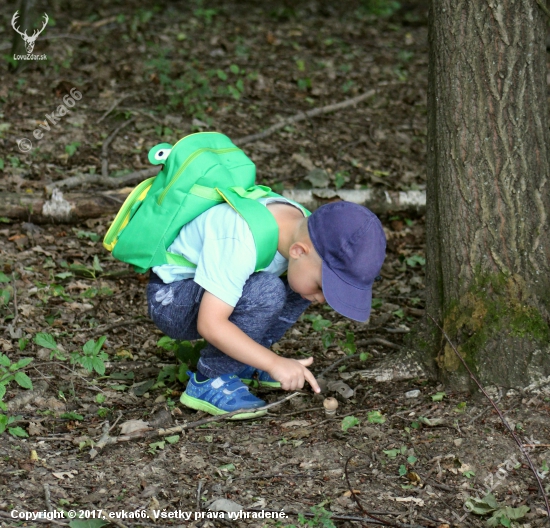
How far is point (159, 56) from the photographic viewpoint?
23.0ft

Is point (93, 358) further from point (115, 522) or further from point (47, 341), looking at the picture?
point (115, 522)

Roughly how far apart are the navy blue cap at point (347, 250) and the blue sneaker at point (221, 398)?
0.74m

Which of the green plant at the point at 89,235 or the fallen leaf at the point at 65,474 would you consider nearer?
the fallen leaf at the point at 65,474

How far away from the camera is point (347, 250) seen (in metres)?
2.58

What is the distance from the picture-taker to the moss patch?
302 centimetres

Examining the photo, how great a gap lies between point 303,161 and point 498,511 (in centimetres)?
362

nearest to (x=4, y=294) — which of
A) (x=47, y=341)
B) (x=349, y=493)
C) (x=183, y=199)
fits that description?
(x=47, y=341)

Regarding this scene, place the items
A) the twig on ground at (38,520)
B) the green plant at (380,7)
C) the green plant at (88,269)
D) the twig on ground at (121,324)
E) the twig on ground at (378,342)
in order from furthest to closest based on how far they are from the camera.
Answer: the green plant at (380,7) < the green plant at (88,269) < the twig on ground at (121,324) < the twig on ground at (378,342) < the twig on ground at (38,520)

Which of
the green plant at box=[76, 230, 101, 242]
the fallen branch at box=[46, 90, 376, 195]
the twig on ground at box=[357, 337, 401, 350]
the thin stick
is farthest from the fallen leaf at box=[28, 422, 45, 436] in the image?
the fallen branch at box=[46, 90, 376, 195]

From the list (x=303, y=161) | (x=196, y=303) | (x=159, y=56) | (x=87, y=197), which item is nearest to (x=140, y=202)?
(x=196, y=303)

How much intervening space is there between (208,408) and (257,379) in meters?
0.40

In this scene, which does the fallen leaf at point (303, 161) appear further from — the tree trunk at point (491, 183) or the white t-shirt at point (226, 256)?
the white t-shirt at point (226, 256)

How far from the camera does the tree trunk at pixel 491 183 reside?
2885mm

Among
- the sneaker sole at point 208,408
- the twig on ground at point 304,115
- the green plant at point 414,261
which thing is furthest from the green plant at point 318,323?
the twig on ground at point 304,115
